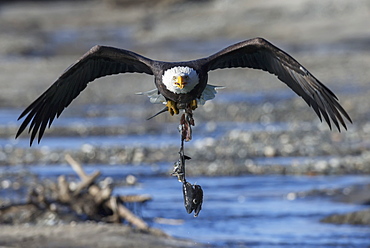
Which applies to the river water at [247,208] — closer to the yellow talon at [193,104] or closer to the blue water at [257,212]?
the blue water at [257,212]

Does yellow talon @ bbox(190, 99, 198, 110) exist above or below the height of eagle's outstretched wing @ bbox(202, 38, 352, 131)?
below

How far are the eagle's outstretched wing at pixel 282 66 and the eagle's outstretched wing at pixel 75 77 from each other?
668 mm

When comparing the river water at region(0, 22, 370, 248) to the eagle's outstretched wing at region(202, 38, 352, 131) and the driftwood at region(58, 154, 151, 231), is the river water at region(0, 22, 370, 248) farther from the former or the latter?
the eagle's outstretched wing at region(202, 38, 352, 131)

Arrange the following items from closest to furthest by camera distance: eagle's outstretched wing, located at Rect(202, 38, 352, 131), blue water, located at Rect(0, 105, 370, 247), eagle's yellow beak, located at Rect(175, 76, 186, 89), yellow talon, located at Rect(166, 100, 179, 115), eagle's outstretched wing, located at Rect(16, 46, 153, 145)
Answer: eagle's yellow beak, located at Rect(175, 76, 186, 89)
yellow talon, located at Rect(166, 100, 179, 115)
eagle's outstretched wing, located at Rect(202, 38, 352, 131)
eagle's outstretched wing, located at Rect(16, 46, 153, 145)
blue water, located at Rect(0, 105, 370, 247)

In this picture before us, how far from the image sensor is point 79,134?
53.7 ft

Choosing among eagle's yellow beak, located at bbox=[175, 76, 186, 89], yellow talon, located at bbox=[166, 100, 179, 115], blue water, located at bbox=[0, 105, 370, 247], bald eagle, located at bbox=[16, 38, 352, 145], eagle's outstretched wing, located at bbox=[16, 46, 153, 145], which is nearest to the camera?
eagle's yellow beak, located at bbox=[175, 76, 186, 89]

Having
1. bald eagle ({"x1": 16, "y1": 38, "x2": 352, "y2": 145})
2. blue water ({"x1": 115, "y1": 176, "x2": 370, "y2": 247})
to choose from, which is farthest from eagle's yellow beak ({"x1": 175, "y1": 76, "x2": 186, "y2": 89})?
blue water ({"x1": 115, "y1": 176, "x2": 370, "y2": 247})

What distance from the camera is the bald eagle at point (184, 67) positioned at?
7094 millimetres

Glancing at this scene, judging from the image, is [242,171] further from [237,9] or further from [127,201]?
[237,9]

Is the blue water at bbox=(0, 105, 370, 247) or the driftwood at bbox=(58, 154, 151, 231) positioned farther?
the blue water at bbox=(0, 105, 370, 247)

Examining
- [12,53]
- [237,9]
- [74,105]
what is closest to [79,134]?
[74,105]

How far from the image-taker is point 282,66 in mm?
7930

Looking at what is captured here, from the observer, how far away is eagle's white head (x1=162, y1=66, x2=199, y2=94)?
6.80 m

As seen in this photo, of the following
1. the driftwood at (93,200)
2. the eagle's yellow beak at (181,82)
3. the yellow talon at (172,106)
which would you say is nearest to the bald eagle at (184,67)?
the yellow talon at (172,106)
